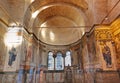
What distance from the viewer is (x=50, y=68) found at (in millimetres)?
13961

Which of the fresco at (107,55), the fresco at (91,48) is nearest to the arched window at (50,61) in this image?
the fresco at (91,48)

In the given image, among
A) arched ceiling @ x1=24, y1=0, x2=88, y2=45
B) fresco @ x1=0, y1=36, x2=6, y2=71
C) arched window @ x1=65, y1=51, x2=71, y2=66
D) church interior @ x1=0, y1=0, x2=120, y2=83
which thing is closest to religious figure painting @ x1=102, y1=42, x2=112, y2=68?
church interior @ x1=0, y1=0, x2=120, y2=83

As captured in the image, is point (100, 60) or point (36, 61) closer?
point (100, 60)

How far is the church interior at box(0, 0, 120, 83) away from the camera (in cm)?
814

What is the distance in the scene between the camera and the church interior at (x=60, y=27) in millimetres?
8141

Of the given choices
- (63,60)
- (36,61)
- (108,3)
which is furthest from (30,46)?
(108,3)

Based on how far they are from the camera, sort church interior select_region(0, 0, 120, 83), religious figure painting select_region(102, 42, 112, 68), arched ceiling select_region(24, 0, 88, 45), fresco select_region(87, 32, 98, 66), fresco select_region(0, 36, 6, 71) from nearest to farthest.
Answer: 1. fresco select_region(0, 36, 6, 71)
2. church interior select_region(0, 0, 120, 83)
3. religious figure painting select_region(102, 42, 112, 68)
4. fresco select_region(87, 32, 98, 66)
5. arched ceiling select_region(24, 0, 88, 45)

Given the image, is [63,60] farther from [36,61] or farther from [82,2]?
[82,2]

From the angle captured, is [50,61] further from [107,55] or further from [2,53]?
[107,55]

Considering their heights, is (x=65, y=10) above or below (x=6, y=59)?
above

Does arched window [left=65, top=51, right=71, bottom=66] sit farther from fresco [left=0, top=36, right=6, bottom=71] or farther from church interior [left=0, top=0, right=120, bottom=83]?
fresco [left=0, top=36, right=6, bottom=71]

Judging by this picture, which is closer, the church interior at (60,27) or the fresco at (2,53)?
the fresco at (2,53)

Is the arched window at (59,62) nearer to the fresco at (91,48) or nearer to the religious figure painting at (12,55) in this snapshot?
the fresco at (91,48)

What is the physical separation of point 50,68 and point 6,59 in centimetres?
646
